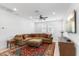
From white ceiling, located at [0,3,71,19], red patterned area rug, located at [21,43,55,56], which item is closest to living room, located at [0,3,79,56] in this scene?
white ceiling, located at [0,3,71,19]

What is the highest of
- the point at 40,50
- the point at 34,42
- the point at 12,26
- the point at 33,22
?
the point at 33,22

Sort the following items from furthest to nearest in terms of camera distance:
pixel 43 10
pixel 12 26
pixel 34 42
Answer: pixel 34 42 → pixel 12 26 → pixel 43 10

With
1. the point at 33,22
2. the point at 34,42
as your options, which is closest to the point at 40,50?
the point at 34,42

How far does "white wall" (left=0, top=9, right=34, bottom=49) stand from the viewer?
10.9ft

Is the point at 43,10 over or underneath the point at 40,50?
over

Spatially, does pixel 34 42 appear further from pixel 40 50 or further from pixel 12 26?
pixel 12 26

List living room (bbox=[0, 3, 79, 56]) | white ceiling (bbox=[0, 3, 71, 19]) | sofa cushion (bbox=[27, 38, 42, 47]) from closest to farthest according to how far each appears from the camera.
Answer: white ceiling (bbox=[0, 3, 71, 19]) < living room (bbox=[0, 3, 79, 56]) < sofa cushion (bbox=[27, 38, 42, 47])

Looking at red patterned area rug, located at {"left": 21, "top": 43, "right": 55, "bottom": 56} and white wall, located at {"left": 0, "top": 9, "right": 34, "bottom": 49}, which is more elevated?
white wall, located at {"left": 0, "top": 9, "right": 34, "bottom": 49}

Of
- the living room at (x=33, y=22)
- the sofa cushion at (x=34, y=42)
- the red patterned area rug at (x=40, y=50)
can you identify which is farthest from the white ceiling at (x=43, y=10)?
the red patterned area rug at (x=40, y=50)

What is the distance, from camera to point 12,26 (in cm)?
335

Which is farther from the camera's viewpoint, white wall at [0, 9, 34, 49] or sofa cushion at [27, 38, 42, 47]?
sofa cushion at [27, 38, 42, 47]

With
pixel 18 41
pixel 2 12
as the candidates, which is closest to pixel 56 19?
pixel 18 41

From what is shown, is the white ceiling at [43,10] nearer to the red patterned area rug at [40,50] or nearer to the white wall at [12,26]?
the white wall at [12,26]

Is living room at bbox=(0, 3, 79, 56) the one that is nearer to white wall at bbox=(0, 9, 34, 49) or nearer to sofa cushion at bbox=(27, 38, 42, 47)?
white wall at bbox=(0, 9, 34, 49)
